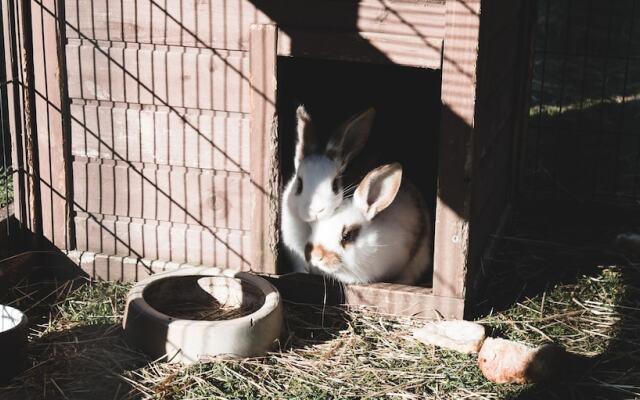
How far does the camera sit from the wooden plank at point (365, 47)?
3.67 metres

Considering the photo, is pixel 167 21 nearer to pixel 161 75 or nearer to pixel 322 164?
pixel 161 75

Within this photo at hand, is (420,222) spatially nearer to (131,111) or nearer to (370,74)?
(370,74)

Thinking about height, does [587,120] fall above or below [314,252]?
above

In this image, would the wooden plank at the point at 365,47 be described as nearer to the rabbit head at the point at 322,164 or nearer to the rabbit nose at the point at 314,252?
the rabbit head at the point at 322,164

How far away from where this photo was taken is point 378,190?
3.99 metres

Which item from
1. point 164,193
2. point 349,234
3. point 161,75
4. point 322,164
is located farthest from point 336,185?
point 161,75

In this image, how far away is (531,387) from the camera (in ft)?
11.3

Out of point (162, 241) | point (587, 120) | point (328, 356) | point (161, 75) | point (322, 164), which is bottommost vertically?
point (328, 356)

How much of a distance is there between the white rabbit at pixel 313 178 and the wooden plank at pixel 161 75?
1.08 ft

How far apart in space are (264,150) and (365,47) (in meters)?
0.56

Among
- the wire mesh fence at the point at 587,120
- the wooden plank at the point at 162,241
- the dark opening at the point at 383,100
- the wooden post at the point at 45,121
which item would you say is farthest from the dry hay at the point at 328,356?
the wire mesh fence at the point at 587,120

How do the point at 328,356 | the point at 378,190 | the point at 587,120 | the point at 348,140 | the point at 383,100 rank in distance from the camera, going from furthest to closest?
the point at 587,120
the point at 383,100
the point at 348,140
the point at 378,190
the point at 328,356

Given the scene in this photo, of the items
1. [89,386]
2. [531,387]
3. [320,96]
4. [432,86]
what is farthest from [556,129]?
[89,386]

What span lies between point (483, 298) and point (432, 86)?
1184mm
